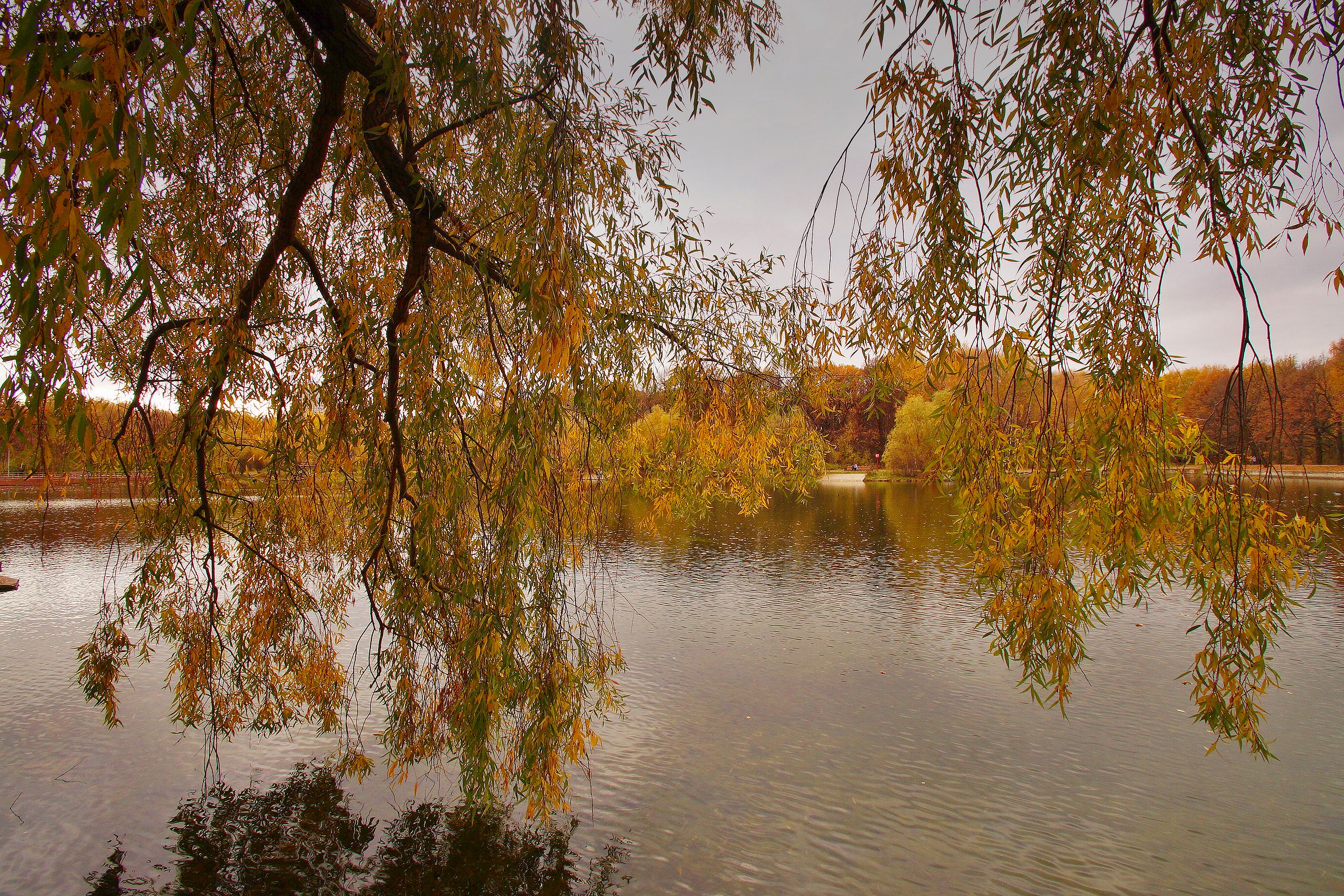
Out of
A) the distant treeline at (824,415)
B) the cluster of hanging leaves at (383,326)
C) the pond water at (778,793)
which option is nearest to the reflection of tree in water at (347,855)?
the pond water at (778,793)

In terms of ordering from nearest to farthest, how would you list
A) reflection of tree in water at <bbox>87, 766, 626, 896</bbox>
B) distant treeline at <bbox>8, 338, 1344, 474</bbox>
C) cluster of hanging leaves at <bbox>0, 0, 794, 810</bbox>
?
distant treeline at <bbox>8, 338, 1344, 474</bbox> → cluster of hanging leaves at <bbox>0, 0, 794, 810</bbox> → reflection of tree in water at <bbox>87, 766, 626, 896</bbox>

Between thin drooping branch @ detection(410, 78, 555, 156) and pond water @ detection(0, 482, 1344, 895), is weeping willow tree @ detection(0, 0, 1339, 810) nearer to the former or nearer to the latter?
thin drooping branch @ detection(410, 78, 555, 156)

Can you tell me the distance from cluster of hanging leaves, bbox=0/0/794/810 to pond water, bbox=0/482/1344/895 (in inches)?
27.7

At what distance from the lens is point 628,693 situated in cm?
599

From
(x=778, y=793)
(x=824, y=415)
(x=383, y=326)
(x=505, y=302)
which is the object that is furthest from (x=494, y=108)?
(x=778, y=793)

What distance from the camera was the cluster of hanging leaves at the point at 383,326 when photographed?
6.66ft

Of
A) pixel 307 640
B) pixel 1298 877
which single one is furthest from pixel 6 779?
pixel 1298 877

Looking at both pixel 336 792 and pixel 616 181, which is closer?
pixel 616 181

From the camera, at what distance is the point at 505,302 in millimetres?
3633

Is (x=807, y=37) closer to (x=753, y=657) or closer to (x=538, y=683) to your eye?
(x=538, y=683)

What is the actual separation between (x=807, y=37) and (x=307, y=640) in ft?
12.9

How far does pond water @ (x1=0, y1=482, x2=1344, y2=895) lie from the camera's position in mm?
3643

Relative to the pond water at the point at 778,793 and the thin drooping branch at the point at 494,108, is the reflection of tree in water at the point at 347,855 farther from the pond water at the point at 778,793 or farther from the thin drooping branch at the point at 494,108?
the thin drooping branch at the point at 494,108

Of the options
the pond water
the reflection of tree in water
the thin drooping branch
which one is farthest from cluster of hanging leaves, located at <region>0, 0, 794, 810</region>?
the pond water
